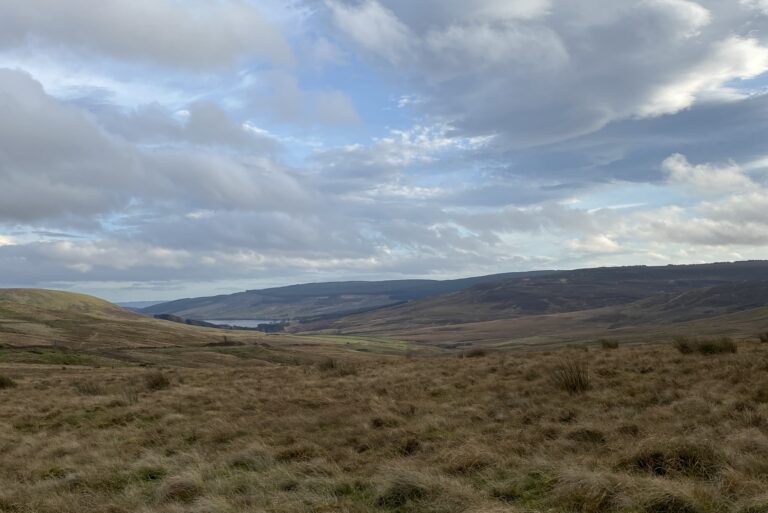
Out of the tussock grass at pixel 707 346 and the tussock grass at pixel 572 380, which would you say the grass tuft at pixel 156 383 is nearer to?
the tussock grass at pixel 572 380

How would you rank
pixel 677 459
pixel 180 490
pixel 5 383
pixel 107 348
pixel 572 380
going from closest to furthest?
pixel 677 459 → pixel 180 490 → pixel 572 380 → pixel 5 383 → pixel 107 348

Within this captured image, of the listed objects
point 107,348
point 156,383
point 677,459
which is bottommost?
point 107,348

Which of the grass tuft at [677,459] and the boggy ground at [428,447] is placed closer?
the boggy ground at [428,447]

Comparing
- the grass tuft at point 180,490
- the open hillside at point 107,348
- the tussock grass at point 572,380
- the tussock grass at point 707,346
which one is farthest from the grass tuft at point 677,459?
the open hillside at point 107,348

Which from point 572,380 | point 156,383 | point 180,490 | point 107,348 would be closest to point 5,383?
point 156,383

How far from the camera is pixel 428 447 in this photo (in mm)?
10938

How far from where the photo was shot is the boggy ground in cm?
758

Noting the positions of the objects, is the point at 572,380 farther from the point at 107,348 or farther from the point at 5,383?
the point at 107,348

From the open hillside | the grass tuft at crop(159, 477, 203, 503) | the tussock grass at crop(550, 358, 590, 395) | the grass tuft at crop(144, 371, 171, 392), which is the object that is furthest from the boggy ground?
the open hillside

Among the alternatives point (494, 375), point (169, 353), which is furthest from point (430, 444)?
point (169, 353)

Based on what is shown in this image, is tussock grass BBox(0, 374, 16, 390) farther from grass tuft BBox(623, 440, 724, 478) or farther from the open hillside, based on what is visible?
grass tuft BBox(623, 440, 724, 478)

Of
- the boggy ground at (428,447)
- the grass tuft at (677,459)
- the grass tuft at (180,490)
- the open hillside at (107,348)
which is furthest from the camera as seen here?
the open hillside at (107,348)

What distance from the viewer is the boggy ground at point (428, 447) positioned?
758 centimetres

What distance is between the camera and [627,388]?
14359 millimetres
